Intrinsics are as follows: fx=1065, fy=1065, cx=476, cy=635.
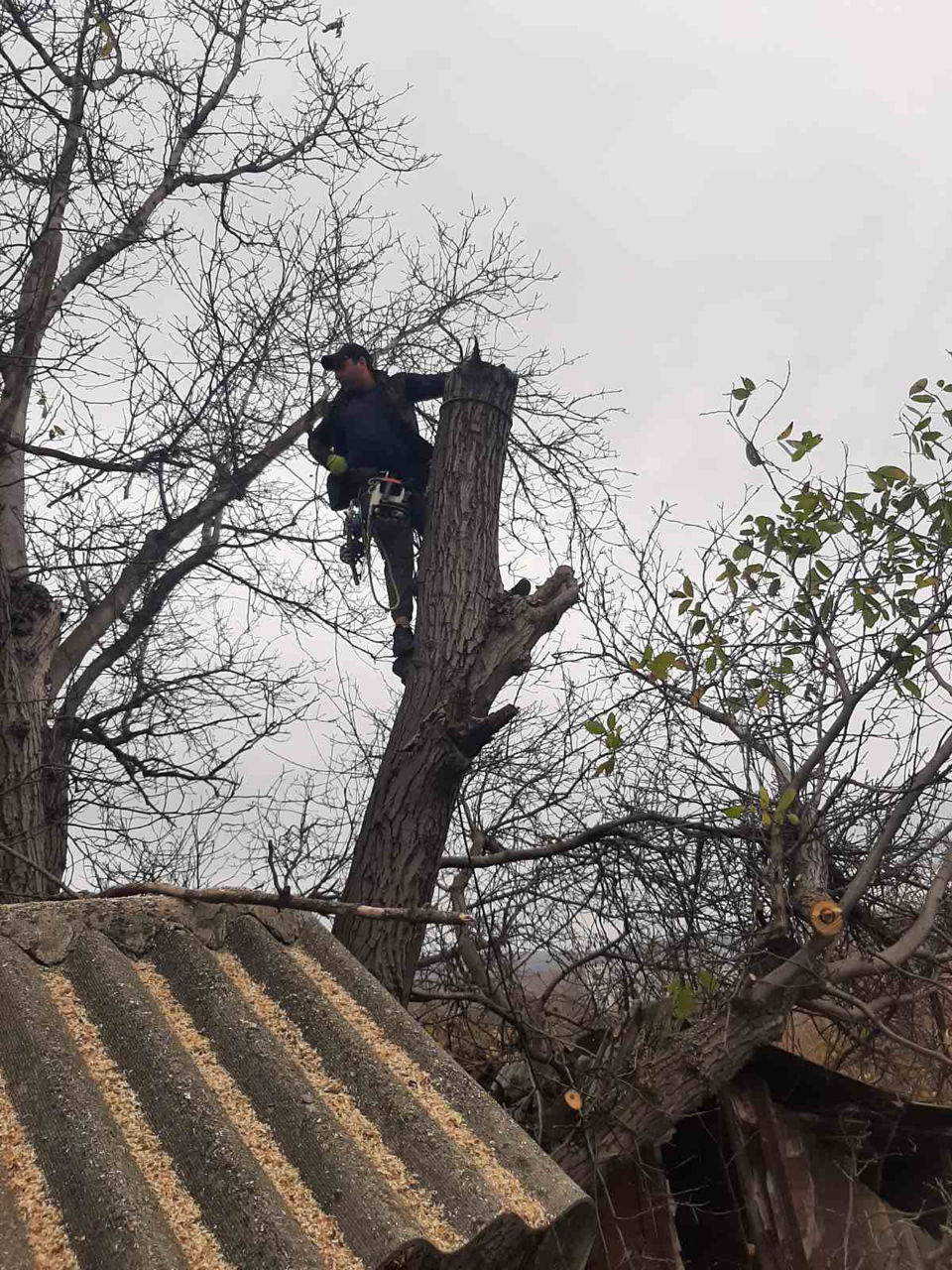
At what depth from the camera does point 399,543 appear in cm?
498

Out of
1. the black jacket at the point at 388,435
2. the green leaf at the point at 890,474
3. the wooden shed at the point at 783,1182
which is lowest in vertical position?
the wooden shed at the point at 783,1182

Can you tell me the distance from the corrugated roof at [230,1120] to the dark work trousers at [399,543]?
2.45 meters

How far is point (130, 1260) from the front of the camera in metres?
1.68

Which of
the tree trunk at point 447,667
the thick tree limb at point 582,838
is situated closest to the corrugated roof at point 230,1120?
the tree trunk at point 447,667

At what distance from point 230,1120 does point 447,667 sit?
7.19 ft


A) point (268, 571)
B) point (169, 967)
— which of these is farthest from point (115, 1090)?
point (268, 571)

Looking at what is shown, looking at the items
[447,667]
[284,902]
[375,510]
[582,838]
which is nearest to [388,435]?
[375,510]

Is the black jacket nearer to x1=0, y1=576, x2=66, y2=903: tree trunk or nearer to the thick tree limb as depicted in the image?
x1=0, y1=576, x2=66, y2=903: tree trunk

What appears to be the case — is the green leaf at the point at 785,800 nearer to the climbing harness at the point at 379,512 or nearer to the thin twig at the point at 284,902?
the thin twig at the point at 284,902

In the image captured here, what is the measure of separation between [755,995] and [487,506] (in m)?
2.16

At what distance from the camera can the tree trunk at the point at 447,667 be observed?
3.79 meters

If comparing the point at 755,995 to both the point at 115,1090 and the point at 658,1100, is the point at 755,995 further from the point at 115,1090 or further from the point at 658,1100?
the point at 115,1090

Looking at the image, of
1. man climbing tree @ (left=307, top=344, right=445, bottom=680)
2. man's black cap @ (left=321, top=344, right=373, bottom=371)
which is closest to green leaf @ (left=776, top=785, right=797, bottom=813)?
man climbing tree @ (left=307, top=344, right=445, bottom=680)

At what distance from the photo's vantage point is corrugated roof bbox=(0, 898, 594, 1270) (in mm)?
1805
